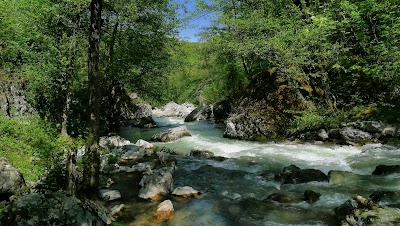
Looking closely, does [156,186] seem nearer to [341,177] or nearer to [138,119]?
[341,177]

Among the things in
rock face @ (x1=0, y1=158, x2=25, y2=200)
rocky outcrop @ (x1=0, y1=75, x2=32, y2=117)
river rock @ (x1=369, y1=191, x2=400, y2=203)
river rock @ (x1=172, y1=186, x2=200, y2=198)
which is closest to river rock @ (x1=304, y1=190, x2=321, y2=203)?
river rock @ (x1=369, y1=191, x2=400, y2=203)

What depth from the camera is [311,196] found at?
9.61 m

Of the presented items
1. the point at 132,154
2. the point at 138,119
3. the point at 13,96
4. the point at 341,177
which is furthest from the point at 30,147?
the point at 138,119

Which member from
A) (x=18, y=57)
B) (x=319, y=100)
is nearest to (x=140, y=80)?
(x=18, y=57)

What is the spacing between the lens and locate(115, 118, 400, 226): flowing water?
8.57m

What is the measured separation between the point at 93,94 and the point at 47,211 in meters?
4.30

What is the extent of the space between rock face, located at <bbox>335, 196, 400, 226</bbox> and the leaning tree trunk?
23.1 feet

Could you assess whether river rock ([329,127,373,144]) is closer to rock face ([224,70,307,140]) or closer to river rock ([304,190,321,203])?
rock face ([224,70,307,140])

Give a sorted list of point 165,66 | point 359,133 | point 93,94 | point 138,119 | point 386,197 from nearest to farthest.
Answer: point 386,197 < point 93,94 < point 359,133 < point 165,66 < point 138,119

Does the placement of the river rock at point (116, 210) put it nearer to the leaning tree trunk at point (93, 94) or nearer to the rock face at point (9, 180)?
the leaning tree trunk at point (93, 94)

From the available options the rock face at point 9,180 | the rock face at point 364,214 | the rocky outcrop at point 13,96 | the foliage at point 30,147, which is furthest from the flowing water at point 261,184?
the rocky outcrop at point 13,96

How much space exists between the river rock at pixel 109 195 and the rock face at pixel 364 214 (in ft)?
21.5

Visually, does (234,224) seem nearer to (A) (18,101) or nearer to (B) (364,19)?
(A) (18,101)

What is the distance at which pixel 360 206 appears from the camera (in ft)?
25.7
